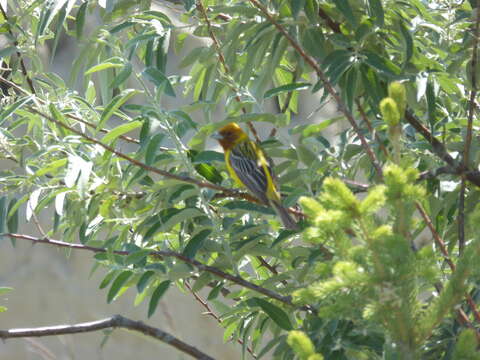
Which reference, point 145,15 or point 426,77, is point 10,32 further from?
point 426,77

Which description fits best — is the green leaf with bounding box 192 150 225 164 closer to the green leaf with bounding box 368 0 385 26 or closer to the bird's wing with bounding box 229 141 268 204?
the bird's wing with bounding box 229 141 268 204

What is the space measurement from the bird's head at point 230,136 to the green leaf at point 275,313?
4.60ft

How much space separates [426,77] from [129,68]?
0.80 meters

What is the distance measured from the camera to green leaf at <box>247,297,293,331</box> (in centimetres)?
190

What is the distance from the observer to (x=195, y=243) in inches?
76.2

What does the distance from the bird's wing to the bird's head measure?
0.20 ft

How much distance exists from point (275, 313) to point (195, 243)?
0.27 meters

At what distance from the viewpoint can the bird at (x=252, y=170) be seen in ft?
7.43

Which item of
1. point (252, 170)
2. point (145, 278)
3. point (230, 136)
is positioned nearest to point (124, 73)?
point (145, 278)

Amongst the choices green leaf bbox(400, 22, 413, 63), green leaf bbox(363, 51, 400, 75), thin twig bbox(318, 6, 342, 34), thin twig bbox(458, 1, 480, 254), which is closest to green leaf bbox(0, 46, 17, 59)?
thin twig bbox(318, 6, 342, 34)

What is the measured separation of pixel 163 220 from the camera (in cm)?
199

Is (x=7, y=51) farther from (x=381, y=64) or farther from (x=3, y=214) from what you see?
(x=381, y=64)

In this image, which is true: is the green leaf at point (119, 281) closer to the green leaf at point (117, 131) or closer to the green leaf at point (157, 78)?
the green leaf at point (117, 131)

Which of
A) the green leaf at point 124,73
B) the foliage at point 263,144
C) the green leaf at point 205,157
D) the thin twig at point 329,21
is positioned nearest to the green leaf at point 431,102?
the foliage at point 263,144
